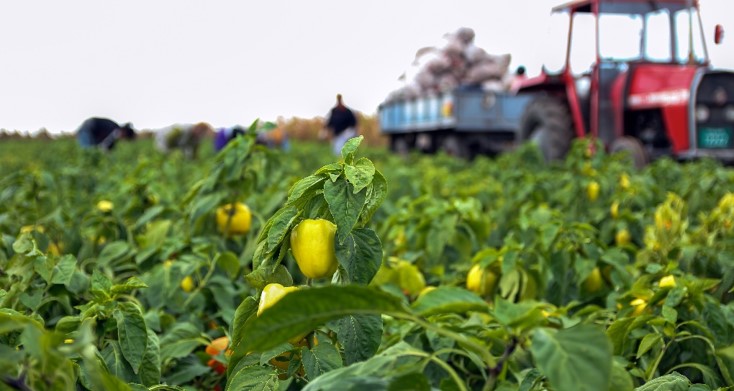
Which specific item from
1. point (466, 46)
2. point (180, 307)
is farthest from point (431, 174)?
point (466, 46)

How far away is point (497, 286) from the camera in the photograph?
2.63 meters

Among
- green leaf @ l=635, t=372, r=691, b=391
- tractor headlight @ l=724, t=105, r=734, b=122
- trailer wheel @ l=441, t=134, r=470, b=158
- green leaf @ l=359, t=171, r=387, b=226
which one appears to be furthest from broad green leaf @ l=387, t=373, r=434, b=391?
trailer wheel @ l=441, t=134, r=470, b=158

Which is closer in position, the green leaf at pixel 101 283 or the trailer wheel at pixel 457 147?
the green leaf at pixel 101 283

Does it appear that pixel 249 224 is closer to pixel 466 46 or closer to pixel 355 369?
pixel 355 369

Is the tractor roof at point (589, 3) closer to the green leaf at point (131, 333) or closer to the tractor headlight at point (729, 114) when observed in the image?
the tractor headlight at point (729, 114)

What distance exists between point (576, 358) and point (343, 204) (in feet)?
1.74

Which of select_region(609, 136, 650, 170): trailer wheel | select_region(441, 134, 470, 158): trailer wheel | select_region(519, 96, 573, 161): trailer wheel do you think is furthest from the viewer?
select_region(441, 134, 470, 158): trailer wheel

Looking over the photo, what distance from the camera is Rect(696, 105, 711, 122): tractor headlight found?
900 centimetres

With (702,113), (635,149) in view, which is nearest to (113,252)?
(635,149)

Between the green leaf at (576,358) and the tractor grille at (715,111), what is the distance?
866cm

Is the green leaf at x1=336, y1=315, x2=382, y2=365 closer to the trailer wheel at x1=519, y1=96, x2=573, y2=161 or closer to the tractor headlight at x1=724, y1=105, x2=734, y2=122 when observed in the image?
the trailer wheel at x1=519, y1=96, x2=573, y2=161

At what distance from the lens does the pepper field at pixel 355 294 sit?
882mm

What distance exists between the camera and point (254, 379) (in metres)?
1.29

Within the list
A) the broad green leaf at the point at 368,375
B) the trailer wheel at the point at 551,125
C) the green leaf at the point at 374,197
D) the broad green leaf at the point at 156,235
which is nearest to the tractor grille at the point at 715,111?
the trailer wheel at the point at 551,125
